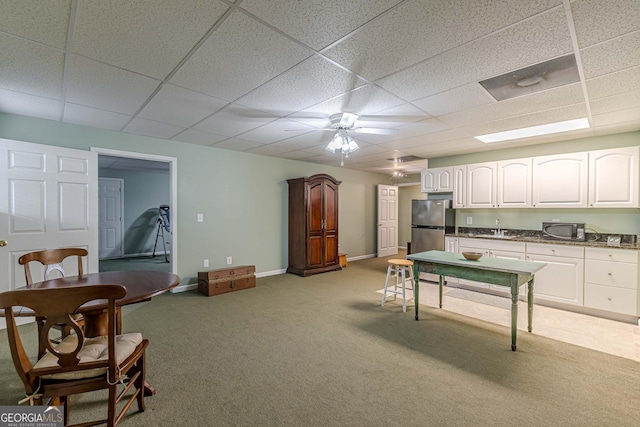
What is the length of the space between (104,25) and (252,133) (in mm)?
2287

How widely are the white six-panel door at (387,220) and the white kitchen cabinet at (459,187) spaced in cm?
281

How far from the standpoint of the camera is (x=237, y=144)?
460 cm

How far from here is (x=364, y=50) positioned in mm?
1865

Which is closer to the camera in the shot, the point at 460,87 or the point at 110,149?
the point at 460,87

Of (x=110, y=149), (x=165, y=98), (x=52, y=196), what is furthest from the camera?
(x=110, y=149)

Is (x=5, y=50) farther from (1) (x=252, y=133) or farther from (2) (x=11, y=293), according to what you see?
(1) (x=252, y=133)

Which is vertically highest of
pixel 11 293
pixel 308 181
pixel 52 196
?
pixel 308 181

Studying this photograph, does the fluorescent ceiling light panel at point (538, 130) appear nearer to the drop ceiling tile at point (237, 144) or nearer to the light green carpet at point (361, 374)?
the light green carpet at point (361, 374)

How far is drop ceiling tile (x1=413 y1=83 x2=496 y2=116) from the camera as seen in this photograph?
97.4 inches

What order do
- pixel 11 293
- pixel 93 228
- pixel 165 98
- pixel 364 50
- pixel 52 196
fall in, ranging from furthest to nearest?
pixel 93 228 < pixel 52 196 < pixel 165 98 < pixel 364 50 < pixel 11 293

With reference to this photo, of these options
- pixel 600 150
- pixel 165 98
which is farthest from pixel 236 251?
pixel 600 150

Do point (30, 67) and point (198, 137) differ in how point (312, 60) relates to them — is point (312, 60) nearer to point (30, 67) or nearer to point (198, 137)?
point (30, 67)

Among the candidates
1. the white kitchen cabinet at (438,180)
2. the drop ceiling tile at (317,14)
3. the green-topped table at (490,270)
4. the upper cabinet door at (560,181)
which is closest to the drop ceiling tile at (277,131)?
the drop ceiling tile at (317,14)

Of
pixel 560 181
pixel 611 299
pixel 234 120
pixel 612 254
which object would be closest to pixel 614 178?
pixel 560 181
